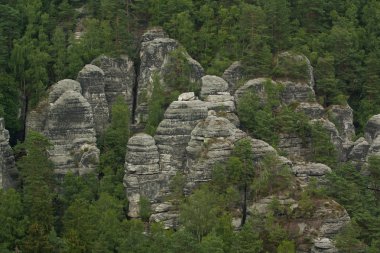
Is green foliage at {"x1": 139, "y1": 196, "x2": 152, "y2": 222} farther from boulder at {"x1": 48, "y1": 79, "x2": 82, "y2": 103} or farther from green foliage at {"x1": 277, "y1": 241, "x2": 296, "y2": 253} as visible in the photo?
boulder at {"x1": 48, "y1": 79, "x2": 82, "y2": 103}

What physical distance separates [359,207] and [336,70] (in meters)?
20.4

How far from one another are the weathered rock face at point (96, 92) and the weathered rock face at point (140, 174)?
6619 mm

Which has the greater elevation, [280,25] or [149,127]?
[280,25]

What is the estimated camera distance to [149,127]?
226ft

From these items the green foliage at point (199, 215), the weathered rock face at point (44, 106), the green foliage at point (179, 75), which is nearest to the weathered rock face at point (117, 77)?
the green foliage at point (179, 75)

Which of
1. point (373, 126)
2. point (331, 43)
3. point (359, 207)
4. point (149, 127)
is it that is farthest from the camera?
point (331, 43)

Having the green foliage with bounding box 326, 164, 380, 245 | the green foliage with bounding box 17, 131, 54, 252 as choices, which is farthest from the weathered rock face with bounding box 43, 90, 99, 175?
the green foliage with bounding box 326, 164, 380, 245

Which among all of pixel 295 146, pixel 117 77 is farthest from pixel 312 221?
pixel 117 77

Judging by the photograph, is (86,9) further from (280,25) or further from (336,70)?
(336,70)

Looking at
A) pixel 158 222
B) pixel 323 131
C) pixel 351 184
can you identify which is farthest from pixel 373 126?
pixel 158 222

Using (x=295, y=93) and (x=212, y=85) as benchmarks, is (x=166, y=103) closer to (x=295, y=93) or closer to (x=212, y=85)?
(x=212, y=85)

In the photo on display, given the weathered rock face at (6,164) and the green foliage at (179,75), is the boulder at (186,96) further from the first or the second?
the weathered rock face at (6,164)

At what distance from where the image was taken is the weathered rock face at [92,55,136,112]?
7412 cm

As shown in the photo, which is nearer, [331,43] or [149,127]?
[149,127]
